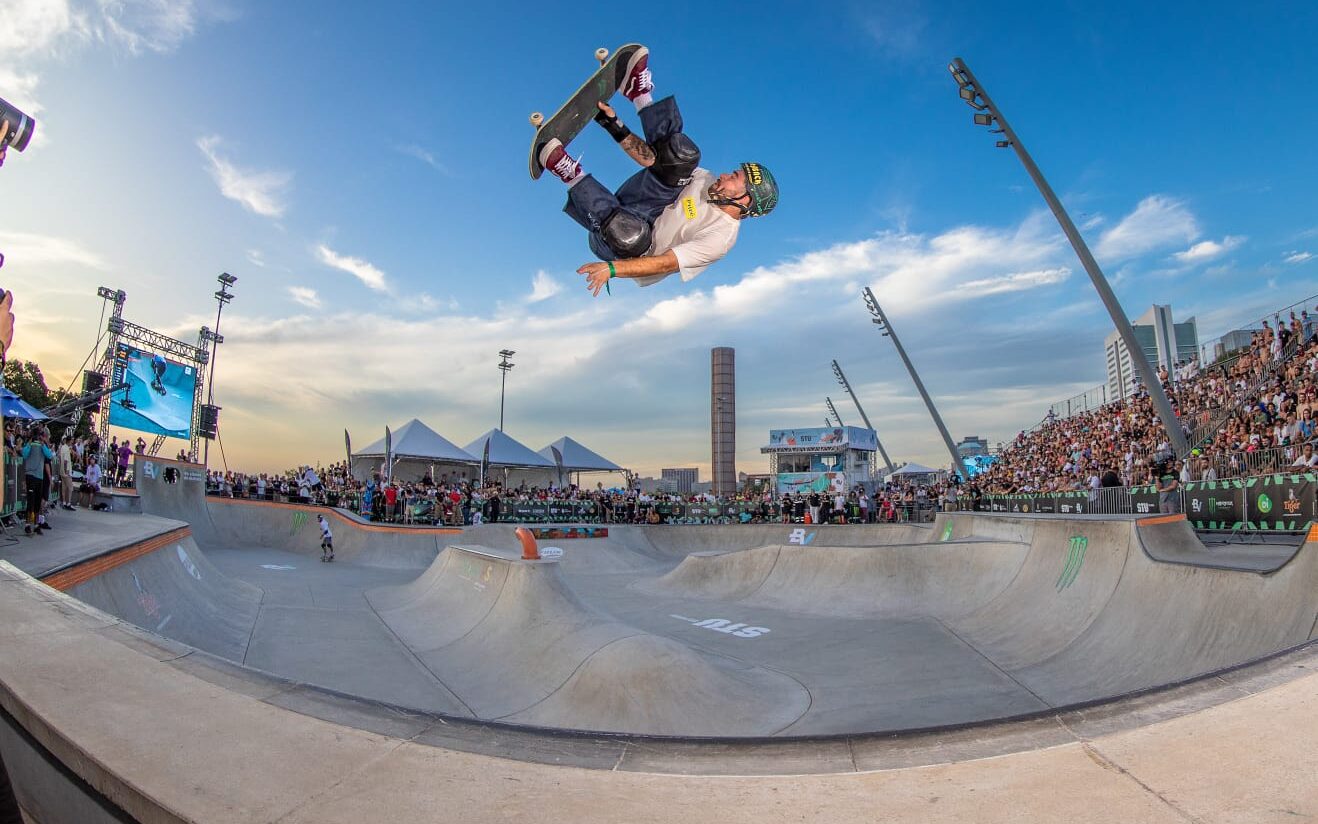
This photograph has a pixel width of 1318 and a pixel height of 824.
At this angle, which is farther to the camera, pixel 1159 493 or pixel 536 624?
pixel 1159 493

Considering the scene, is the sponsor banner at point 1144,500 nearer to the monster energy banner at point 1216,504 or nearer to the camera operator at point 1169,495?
the camera operator at point 1169,495

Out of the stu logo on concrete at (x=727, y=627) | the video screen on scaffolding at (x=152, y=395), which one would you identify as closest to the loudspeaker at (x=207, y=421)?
the video screen on scaffolding at (x=152, y=395)

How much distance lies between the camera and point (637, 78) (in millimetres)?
5438

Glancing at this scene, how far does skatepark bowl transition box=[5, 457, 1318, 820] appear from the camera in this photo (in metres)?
2.24

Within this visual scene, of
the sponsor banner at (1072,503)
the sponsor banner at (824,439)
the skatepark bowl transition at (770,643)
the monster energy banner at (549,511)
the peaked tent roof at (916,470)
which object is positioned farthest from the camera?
the sponsor banner at (824,439)

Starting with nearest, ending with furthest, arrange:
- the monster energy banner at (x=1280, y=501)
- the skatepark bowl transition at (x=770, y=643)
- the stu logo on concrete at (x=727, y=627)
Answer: the skatepark bowl transition at (x=770, y=643), the monster energy banner at (x=1280, y=501), the stu logo on concrete at (x=727, y=627)

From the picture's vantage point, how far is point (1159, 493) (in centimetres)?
1362

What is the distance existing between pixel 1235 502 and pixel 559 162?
13.3 meters

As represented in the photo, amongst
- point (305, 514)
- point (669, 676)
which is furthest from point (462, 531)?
point (669, 676)

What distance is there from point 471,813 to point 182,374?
34.9 metres

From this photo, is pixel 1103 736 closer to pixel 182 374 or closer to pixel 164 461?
pixel 164 461

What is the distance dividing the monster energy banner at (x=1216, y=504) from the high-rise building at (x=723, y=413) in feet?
111

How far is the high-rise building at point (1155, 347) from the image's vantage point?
26466 millimetres

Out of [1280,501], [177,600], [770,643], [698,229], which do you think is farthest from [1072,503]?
[177,600]
